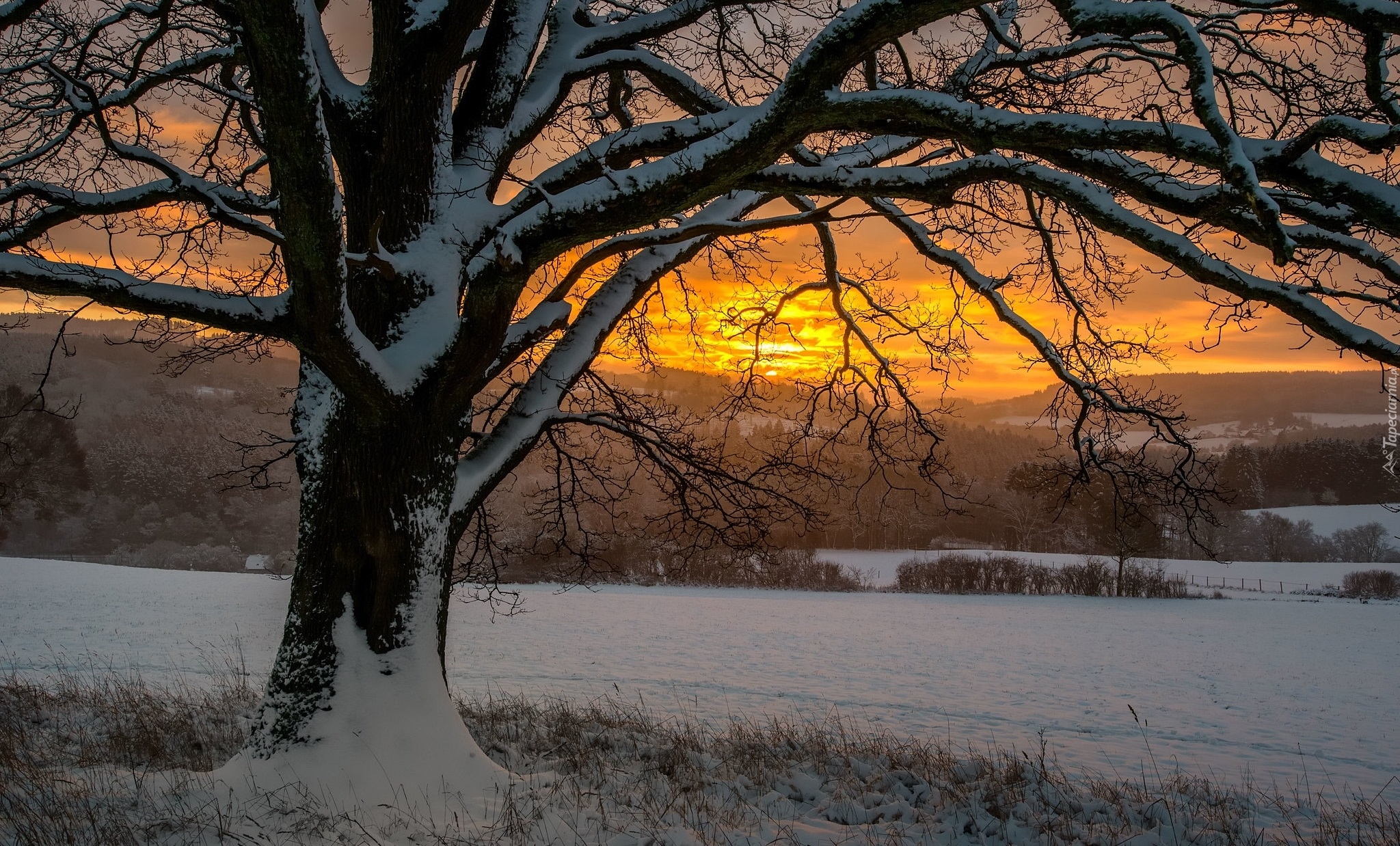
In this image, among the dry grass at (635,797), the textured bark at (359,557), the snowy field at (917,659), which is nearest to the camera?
the dry grass at (635,797)

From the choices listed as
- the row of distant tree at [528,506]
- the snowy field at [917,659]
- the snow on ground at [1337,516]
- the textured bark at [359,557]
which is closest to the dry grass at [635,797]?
the textured bark at [359,557]

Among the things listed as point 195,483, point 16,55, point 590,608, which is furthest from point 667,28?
point 195,483

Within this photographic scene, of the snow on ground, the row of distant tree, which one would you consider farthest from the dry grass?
the snow on ground

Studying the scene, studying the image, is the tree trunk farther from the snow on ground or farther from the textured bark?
the snow on ground

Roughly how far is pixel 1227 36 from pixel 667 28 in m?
4.39

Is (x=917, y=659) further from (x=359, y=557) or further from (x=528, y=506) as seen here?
(x=528, y=506)

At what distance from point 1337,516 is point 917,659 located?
80684 millimetres

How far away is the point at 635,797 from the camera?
473 centimetres

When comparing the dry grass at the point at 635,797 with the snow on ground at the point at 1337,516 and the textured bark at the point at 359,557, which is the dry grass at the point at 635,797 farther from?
the snow on ground at the point at 1337,516

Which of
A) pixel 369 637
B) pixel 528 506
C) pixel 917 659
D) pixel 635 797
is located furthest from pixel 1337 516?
pixel 369 637

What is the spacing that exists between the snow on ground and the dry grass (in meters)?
88.4

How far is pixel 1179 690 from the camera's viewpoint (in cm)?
1969

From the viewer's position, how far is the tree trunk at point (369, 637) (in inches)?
166

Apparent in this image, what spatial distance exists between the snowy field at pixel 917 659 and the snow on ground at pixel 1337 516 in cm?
4709
